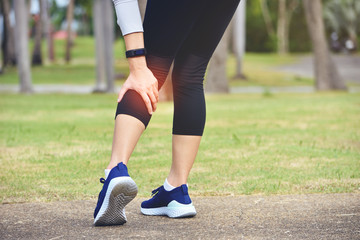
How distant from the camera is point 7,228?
2.54 m

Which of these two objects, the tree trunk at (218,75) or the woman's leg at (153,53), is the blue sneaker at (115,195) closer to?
the woman's leg at (153,53)

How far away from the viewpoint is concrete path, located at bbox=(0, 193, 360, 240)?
242 cm

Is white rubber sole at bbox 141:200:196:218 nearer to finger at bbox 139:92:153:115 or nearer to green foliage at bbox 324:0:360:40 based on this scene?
finger at bbox 139:92:153:115

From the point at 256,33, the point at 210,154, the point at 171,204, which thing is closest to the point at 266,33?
the point at 256,33

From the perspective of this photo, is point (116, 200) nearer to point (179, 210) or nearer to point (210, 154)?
point (179, 210)

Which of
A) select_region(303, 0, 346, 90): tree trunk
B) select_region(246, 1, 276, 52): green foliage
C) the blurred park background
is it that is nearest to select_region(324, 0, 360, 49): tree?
select_region(246, 1, 276, 52): green foliage

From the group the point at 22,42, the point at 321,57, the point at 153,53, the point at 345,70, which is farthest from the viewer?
the point at 345,70

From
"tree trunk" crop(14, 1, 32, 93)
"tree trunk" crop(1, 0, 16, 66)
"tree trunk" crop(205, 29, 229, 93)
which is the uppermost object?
"tree trunk" crop(14, 1, 32, 93)

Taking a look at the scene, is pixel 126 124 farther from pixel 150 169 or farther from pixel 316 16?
pixel 316 16

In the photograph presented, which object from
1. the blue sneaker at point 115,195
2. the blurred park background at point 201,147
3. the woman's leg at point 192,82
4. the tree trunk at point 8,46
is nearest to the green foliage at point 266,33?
the tree trunk at point 8,46

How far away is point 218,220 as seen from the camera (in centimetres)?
265

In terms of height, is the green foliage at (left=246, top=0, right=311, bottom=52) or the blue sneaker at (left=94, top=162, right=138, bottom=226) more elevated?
the blue sneaker at (left=94, top=162, right=138, bottom=226)

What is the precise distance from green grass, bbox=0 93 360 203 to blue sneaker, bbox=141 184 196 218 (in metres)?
0.48

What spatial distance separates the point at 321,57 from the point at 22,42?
24.5 feet
